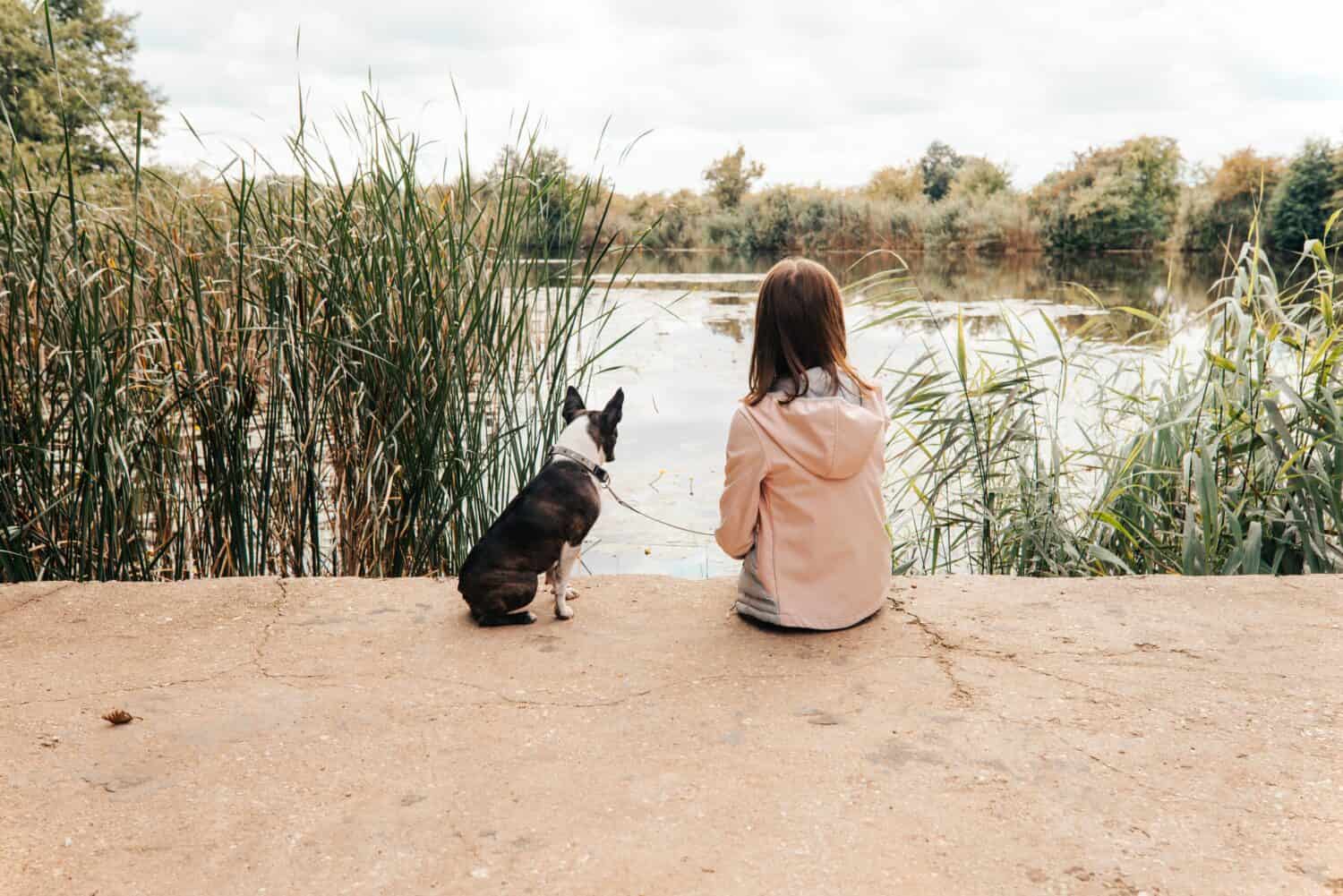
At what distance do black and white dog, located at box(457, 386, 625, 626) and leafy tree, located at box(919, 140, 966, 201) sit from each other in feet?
124

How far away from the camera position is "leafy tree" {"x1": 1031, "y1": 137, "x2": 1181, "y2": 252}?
23234mm

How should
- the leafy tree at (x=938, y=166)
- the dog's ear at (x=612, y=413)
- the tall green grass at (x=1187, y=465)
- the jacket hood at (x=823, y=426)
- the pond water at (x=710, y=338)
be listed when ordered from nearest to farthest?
the jacket hood at (x=823, y=426)
the dog's ear at (x=612, y=413)
the tall green grass at (x=1187, y=465)
the pond water at (x=710, y=338)
the leafy tree at (x=938, y=166)

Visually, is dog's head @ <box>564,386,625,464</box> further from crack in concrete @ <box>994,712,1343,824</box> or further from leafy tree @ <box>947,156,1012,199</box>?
leafy tree @ <box>947,156,1012,199</box>

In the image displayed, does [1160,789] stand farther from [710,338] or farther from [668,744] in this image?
→ [710,338]

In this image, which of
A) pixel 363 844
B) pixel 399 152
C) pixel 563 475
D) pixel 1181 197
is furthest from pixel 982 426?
pixel 1181 197

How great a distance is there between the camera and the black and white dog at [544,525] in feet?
8.95

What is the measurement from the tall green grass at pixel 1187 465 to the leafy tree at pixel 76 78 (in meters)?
17.1

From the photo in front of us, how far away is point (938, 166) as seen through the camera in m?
41.8

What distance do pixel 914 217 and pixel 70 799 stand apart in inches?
884

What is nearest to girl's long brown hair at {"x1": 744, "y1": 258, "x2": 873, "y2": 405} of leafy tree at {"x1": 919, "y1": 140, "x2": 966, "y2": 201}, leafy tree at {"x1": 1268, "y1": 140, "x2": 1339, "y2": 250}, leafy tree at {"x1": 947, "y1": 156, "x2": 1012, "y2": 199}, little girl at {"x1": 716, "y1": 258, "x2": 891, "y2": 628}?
little girl at {"x1": 716, "y1": 258, "x2": 891, "y2": 628}

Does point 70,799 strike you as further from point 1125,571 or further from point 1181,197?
point 1181,197

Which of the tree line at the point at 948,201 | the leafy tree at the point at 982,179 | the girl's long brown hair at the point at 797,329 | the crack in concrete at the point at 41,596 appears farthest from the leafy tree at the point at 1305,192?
the crack in concrete at the point at 41,596

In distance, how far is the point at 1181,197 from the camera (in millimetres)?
22188

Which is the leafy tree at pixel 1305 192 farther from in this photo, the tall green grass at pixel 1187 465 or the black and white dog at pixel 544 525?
the black and white dog at pixel 544 525
